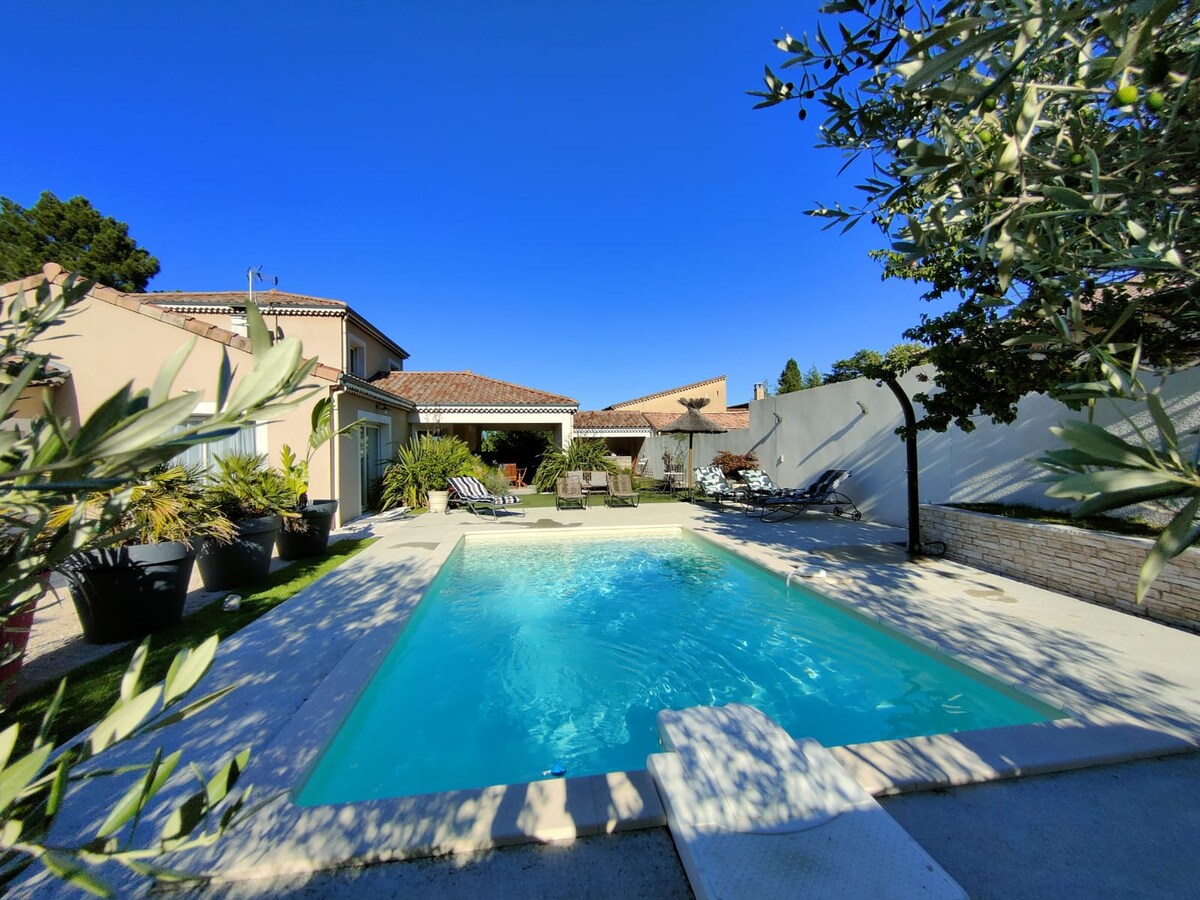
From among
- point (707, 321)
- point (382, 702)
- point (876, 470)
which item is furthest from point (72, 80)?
point (707, 321)

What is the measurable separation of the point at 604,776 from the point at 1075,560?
27.7 ft

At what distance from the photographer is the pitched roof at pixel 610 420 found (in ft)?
108

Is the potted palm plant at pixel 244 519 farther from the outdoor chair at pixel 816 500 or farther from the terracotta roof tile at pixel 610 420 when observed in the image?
the terracotta roof tile at pixel 610 420

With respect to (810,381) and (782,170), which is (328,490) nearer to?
(782,170)

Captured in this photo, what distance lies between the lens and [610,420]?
34.0 meters

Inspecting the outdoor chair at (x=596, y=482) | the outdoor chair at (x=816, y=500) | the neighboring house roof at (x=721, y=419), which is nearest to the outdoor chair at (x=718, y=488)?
the outdoor chair at (x=816, y=500)

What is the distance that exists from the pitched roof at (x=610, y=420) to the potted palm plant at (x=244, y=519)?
21.9m

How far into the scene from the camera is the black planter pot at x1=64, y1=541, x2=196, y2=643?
657cm

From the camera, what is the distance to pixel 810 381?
214ft

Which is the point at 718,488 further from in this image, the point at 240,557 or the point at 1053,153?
the point at 1053,153

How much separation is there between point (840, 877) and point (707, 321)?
101 feet

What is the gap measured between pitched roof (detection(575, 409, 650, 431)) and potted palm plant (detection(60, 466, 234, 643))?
80.9 feet

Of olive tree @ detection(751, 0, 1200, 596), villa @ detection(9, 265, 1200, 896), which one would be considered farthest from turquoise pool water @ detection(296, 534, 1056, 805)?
olive tree @ detection(751, 0, 1200, 596)

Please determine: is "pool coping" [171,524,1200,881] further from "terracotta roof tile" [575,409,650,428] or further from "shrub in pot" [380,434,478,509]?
"terracotta roof tile" [575,409,650,428]
